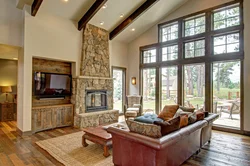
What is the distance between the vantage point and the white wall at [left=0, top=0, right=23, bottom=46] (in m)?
4.73

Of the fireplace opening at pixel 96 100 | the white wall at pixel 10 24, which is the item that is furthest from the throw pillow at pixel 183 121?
the white wall at pixel 10 24

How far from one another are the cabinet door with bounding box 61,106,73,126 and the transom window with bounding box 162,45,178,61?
454 centimetres

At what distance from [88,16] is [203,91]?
199 inches

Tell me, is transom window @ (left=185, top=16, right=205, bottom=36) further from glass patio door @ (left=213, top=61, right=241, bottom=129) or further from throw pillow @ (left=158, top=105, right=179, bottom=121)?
throw pillow @ (left=158, top=105, right=179, bottom=121)

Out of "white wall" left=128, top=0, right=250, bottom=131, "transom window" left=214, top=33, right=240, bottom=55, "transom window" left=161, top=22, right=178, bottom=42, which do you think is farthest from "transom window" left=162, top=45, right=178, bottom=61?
"transom window" left=214, top=33, right=240, bottom=55

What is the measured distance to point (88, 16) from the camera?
18.4 ft

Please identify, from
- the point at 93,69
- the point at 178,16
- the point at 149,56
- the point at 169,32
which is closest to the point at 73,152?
the point at 93,69

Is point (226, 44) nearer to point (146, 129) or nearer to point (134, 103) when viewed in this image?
point (134, 103)

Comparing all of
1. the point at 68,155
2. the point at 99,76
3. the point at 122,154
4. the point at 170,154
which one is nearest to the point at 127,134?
the point at 122,154

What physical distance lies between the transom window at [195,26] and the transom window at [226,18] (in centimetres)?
44

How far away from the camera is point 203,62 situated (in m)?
5.89

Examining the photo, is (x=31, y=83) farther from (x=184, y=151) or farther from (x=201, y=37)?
Result: (x=201, y=37)

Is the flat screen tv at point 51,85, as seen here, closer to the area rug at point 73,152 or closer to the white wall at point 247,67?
the area rug at point 73,152

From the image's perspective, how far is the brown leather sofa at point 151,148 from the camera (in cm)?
232
